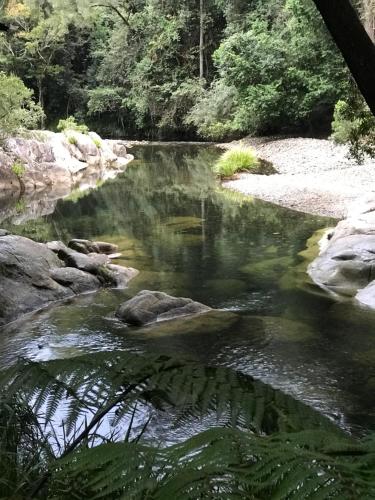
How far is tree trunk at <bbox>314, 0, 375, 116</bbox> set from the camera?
3100 mm

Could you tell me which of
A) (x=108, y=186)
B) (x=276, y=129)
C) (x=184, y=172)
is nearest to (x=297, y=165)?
(x=184, y=172)

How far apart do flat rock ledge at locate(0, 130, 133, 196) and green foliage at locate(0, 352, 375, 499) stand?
61.5 ft

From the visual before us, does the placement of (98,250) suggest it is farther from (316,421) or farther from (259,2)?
(259,2)

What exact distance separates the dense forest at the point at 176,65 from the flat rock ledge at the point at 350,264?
53.2ft

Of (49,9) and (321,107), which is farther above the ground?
(49,9)

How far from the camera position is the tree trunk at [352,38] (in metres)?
3.10

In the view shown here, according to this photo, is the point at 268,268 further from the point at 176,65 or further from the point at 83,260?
the point at 176,65

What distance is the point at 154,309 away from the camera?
25.7ft

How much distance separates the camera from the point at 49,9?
36.2 metres

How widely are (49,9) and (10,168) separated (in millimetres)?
19942

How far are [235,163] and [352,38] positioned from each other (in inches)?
698

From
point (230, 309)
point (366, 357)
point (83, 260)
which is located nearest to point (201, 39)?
point (83, 260)

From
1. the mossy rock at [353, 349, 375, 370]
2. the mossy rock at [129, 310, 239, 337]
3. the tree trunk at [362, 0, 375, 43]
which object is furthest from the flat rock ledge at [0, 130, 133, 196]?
the mossy rock at [353, 349, 375, 370]

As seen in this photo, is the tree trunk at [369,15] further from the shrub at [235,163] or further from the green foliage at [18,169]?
the green foliage at [18,169]
